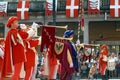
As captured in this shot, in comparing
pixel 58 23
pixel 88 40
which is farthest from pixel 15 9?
pixel 88 40

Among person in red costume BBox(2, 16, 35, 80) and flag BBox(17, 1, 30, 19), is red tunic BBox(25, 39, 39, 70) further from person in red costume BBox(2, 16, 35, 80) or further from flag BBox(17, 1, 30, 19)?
flag BBox(17, 1, 30, 19)

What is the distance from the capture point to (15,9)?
3869cm

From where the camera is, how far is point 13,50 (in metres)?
11.0

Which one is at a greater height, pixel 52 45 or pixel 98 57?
pixel 52 45

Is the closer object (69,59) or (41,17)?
(69,59)

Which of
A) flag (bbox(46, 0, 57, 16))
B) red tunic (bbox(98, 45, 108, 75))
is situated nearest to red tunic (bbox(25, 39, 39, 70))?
red tunic (bbox(98, 45, 108, 75))

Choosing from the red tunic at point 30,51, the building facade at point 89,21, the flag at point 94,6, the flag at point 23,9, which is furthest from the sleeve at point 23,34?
the building facade at point 89,21

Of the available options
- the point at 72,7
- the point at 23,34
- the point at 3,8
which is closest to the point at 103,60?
the point at 23,34

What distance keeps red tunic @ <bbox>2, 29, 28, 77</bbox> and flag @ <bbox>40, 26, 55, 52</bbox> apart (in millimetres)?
1694

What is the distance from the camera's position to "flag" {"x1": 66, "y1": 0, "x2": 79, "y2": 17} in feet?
115

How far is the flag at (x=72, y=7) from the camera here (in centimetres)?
3516

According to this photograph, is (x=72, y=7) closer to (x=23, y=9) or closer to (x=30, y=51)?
(x=23, y=9)

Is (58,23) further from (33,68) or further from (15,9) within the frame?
(33,68)

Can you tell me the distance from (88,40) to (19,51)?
88.5ft
